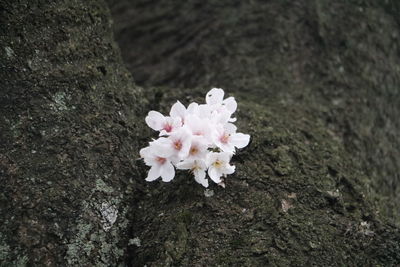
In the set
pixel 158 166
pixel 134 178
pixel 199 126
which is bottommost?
pixel 134 178

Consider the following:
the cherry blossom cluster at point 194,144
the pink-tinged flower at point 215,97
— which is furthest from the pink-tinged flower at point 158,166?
the pink-tinged flower at point 215,97

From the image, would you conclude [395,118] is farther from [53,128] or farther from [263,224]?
[53,128]

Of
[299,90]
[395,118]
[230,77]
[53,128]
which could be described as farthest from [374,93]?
[53,128]

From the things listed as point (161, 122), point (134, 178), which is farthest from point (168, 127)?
point (134, 178)

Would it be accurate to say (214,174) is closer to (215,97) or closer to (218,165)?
(218,165)

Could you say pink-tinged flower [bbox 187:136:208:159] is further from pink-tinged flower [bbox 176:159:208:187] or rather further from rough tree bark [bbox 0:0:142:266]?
rough tree bark [bbox 0:0:142:266]

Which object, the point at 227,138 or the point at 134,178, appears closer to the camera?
the point at 227,138

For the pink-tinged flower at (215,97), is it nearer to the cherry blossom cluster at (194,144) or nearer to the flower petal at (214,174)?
the cherry blossom cluster at (194,144)

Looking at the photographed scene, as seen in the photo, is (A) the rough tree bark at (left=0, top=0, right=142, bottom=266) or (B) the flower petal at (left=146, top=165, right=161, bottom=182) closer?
(A) the rough tree bark at (left=0, top=0, right=142, bottom=266)

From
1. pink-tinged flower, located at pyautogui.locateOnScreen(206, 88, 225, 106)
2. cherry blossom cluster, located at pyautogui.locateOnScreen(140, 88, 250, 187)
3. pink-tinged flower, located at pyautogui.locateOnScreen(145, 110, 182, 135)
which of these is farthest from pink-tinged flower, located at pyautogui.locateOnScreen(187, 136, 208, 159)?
pink-tinged flower, located at pyautogui.locateOnScreen(206, 88, 225, 106)
